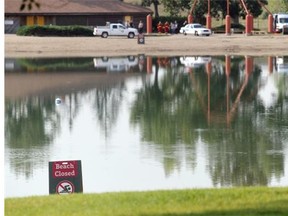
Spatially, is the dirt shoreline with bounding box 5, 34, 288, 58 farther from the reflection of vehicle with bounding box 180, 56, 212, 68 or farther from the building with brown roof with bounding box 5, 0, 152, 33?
the building with brown roof with bounding box 5, 0, 152, 33

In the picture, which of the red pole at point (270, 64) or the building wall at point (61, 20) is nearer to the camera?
the red pole at point (270, 64)

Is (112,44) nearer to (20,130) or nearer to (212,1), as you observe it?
(212,1)

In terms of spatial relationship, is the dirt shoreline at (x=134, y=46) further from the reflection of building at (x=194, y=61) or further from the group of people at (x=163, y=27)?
the group of people at (x=163, y=27)

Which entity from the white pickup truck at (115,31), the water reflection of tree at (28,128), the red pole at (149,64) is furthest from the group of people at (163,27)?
the water reflection of tree at (28,128)

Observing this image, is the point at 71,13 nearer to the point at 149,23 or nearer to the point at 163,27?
the point at 149,23

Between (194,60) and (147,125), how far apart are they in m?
30.1

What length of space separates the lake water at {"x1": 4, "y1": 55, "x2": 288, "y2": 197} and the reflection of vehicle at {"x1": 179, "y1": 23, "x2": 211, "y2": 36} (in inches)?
935

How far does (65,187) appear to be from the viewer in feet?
47.4

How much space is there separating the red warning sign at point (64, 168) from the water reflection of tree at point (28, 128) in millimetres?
6133

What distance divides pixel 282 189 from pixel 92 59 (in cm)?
4632

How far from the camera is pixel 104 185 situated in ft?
63.4

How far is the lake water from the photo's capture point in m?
20.3

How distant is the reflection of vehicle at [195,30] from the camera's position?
7812 cm
